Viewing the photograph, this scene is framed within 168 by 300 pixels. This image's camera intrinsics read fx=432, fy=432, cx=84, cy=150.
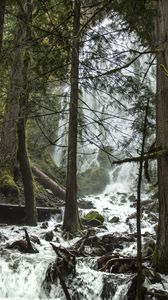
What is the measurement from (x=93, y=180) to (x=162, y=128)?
20.4 meters

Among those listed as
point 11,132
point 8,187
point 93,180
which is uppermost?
point 11,132

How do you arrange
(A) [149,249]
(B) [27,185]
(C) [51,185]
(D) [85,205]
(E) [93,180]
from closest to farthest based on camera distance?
(A) [149,249] → (B) [27,185] → (C) [51,185] → (D) [85,205] → (E) [93,180]

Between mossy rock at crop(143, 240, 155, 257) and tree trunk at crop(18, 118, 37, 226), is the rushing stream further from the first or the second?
tree trunk at crop(18, 118, 37, 226)

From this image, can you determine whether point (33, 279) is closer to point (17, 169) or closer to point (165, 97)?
point (165, 97)

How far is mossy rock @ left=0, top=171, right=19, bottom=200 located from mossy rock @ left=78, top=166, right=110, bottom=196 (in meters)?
11.6

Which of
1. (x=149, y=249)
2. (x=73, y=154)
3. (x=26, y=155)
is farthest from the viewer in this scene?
(x=26, y=155)

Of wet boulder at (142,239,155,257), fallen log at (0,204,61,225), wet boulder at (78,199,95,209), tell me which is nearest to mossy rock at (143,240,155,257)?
wet boulder at (142,239,155,257)

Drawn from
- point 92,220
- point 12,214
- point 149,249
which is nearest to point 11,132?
point 12,214

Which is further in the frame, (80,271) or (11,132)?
(11,132)

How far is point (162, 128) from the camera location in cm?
536

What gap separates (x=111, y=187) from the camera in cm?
2542

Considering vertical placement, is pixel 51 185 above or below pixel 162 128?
below

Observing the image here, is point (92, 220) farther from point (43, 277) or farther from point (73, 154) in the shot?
point (43, 277)

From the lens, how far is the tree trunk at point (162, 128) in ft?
17.1
